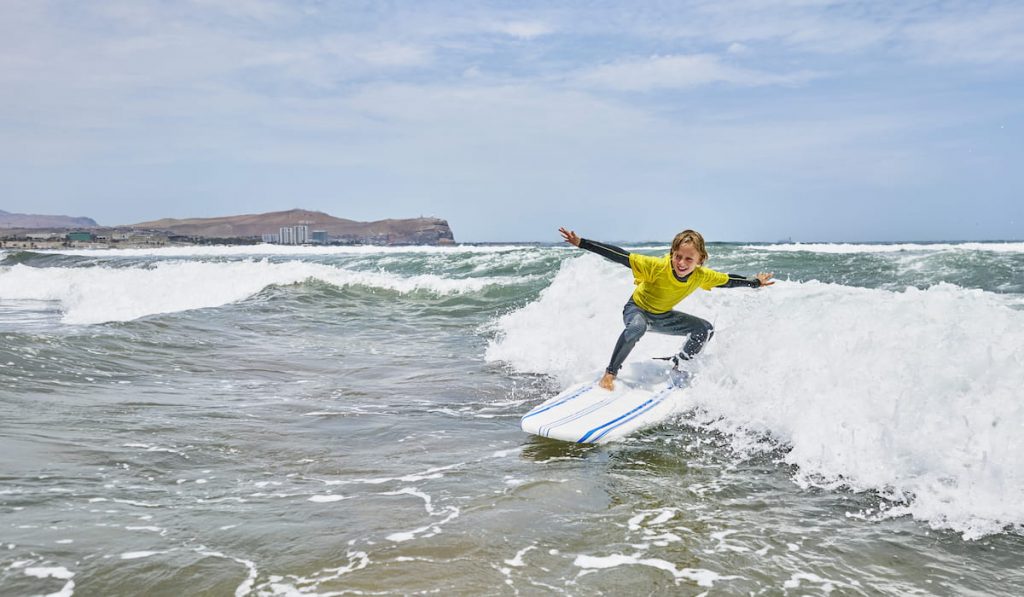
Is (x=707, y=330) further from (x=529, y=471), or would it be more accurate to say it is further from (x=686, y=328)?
(x=529, y=471)

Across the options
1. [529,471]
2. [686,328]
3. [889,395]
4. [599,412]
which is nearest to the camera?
[529,471]

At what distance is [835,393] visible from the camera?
225 inches

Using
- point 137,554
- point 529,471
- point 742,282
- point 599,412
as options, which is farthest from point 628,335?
point 137,554

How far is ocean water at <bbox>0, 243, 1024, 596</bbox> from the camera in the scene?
337 centimetres

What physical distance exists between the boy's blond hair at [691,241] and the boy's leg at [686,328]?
29.6 inches

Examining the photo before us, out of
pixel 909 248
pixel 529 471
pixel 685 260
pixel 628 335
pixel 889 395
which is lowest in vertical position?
pixel 529 471

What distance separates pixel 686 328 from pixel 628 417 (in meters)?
1.44

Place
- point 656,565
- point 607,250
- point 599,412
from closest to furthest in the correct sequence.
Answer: point 656,565 → point 599,412 → point 607,250

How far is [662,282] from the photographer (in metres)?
6.82

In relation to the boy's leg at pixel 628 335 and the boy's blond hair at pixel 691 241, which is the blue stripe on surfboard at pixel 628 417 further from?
the boy's blond hair at pixel 691 241

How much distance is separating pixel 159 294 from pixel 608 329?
15.4 meters

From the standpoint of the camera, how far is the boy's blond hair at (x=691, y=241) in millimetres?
6480

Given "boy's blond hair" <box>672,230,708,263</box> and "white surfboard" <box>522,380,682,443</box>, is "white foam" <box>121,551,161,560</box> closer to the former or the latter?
"white surfboard" <box>522,380,682,443</box>

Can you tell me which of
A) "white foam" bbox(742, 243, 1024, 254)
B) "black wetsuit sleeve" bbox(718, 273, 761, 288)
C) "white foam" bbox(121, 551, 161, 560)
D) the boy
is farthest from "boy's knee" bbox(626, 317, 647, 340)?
"white foam" bbox(742, 243, 1024, 254)
